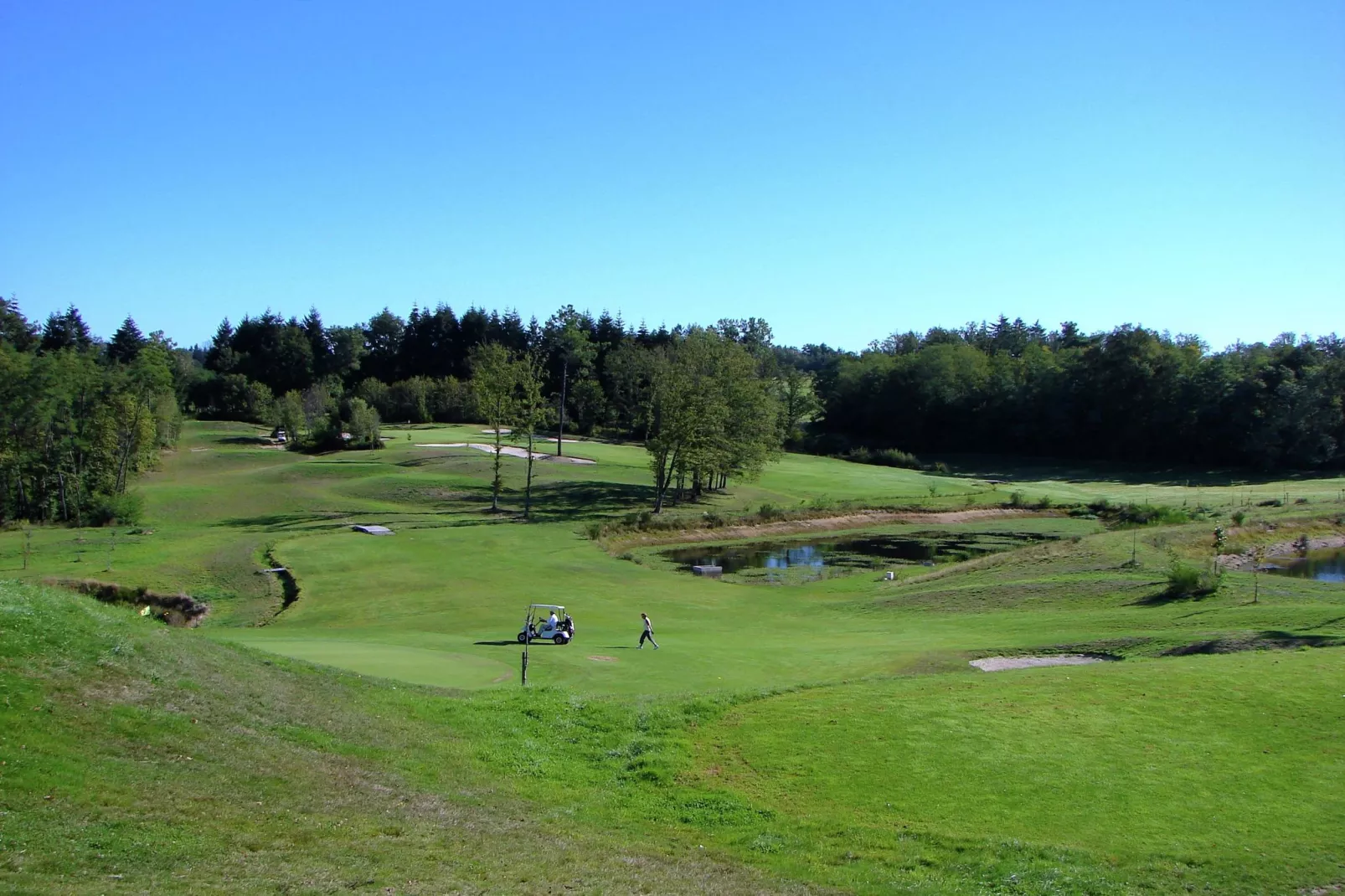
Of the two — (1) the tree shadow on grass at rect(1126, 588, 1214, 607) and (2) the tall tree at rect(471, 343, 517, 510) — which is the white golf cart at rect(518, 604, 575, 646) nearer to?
(1) the tree shadow on grass at rect(1126, 588, 1214, 607)

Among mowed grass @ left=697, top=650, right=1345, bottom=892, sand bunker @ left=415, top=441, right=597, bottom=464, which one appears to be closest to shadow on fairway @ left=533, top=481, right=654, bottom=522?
sand bunker @ left=415, top=441, right=597, bottom=464

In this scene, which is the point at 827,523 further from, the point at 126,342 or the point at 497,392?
the point at 126,342

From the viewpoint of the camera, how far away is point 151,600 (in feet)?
136

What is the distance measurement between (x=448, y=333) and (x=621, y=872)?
163m

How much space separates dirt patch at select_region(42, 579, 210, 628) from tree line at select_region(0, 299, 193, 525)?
26952 millimetres

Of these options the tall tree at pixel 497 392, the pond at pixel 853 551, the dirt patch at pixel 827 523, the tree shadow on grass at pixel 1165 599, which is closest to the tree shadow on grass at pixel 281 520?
the tall tree at pixel 497 392

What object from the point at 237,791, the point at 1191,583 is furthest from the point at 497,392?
the point at 237,791

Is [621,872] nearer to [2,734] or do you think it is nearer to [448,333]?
[2,734]

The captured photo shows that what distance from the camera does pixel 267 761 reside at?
15664 mm

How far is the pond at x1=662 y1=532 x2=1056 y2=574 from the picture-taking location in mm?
61906

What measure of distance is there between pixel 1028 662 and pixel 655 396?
6433 centimetres

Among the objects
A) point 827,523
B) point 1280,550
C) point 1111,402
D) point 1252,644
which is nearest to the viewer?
point 1252,644

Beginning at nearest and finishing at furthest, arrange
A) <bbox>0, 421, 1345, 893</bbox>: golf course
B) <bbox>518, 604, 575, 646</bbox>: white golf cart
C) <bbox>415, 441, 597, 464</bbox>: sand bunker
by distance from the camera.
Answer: <bbox>0, 421, 1345, 893</bbox>: golf course < <bbox>518, 604, 575, 646</bbox>: white golf cart < <bbox>415, 441, 597, 464</bbox>: sand bunker

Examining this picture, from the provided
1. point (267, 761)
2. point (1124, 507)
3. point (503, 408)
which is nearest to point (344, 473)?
point (503, 408)
